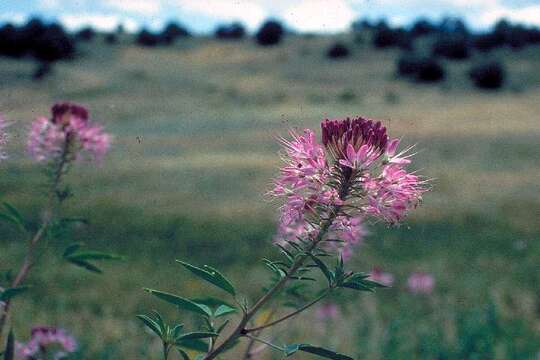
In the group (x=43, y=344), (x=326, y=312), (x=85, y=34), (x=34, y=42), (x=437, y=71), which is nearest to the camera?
(x=43, y=344)

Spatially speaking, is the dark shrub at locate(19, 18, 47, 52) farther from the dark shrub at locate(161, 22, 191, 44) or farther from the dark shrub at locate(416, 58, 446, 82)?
the dark shrub at locate(416, 58, 446, 82)

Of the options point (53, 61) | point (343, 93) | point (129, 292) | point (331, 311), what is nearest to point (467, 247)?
point (129, 292)

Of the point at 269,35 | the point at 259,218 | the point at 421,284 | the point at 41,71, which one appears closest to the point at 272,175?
the point at 259,218

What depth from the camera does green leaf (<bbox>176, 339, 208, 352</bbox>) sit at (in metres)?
1.57

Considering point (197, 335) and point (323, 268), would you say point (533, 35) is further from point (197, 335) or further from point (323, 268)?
point (197, 335)

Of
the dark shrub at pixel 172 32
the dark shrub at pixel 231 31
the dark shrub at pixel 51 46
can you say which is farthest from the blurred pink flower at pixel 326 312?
the dark shrub at pixel 231 31

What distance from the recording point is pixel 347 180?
1.63 metres

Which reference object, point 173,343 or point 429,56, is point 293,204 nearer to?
point 173,343

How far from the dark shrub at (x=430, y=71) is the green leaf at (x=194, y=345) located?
38703mm

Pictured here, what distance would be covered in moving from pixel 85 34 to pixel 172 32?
619 centimetres

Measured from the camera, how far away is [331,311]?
5383mm

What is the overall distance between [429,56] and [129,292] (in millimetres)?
36609

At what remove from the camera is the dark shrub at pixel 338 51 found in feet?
152

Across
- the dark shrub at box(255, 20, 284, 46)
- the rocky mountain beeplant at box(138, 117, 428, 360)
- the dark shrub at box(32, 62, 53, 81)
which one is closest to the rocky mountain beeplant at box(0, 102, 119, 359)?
the rocky mountain beeplant at box(138, 117, 428, 360)
